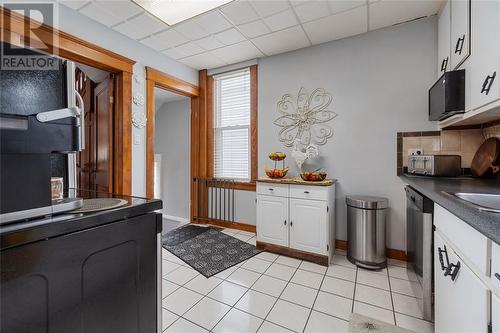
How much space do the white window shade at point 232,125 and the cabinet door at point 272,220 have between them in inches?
34.5

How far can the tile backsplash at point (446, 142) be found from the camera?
7.44 feet

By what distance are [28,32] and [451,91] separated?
3728mm

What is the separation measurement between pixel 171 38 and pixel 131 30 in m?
0.46

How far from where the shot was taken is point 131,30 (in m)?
2.70

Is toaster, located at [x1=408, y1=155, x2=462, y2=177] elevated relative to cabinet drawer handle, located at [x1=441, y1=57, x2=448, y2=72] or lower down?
lower down

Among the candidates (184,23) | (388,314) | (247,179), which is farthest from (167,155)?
(388,314)

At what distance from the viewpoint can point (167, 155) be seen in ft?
15.6

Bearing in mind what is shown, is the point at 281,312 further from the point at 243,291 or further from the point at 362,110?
the point at 362,110

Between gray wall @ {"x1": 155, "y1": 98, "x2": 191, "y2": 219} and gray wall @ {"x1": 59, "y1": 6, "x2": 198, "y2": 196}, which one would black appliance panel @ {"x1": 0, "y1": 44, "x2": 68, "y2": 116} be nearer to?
gray wall @ {"x1": 59, "y1": 6, "x2": 198, "y2": 196}

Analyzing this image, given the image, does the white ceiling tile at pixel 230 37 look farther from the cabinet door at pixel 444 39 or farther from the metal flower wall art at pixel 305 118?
the cabinet door at pixel 444 39

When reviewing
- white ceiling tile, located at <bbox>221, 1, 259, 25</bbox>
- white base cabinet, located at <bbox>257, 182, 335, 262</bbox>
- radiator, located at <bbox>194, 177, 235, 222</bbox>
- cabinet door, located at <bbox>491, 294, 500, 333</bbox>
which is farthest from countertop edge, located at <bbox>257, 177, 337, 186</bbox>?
white ceiling tile, located at <bbox>221, 1, 259, 25</bbox>

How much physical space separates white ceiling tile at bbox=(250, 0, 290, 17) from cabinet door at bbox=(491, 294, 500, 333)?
8.49 ft

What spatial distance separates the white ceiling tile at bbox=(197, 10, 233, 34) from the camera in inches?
95.6

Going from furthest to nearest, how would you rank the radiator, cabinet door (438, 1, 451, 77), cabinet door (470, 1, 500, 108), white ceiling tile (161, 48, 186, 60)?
1. the radiator
2. white ceiling tile (161, 48, 186, 60)
3. cabinet door (438, 1, 451, 77)
4. cabinet door (470, 1, 500, 108)
